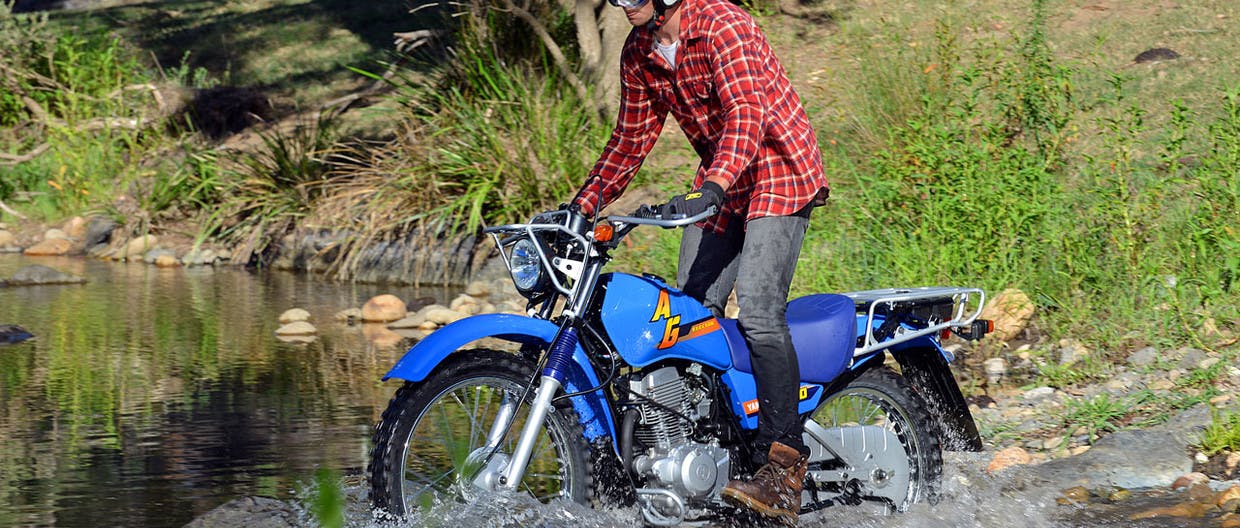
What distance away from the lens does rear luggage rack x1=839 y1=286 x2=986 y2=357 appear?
5.12 metres

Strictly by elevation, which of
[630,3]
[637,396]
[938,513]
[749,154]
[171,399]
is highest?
[630,3]

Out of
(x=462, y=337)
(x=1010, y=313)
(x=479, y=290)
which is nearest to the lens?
(x=462, y=337)

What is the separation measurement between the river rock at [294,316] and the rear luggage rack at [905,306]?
5970 millimetres

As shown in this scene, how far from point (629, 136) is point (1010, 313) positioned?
3.63 m

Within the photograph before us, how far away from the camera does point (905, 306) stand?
5230 millimetres

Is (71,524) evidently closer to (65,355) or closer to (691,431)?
(691,431)

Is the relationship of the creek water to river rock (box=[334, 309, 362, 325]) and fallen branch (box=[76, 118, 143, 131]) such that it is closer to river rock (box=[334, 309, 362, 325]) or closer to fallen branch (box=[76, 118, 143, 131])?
river rock (box=[334, 309, 362, 325])

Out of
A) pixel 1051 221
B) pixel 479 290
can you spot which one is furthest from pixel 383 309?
pixel 1051 221

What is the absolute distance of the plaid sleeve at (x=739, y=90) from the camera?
15.6ft

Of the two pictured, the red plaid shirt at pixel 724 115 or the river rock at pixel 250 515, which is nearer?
the red plaid shirt at pixel 724 115

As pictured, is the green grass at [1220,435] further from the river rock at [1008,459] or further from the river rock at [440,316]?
the river rock at [440,316]

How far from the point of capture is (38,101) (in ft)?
55.8

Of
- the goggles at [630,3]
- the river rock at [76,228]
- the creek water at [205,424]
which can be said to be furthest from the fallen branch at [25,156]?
the goggles at [630,3]

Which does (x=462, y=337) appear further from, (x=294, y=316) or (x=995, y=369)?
(x=294, y=316)
